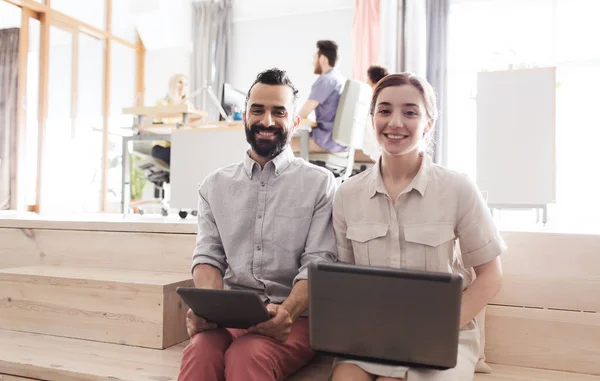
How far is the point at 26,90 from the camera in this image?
515 centimetres

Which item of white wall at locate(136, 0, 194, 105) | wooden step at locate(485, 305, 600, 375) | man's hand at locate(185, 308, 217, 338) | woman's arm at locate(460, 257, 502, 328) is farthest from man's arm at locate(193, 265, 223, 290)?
white wall at locate(136, 0, 194, 105)

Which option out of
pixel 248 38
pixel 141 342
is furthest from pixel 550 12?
pixel 141 342

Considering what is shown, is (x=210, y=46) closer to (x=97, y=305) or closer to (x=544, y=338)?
(x=97, y=305)

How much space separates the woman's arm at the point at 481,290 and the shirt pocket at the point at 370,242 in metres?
A: 0.20

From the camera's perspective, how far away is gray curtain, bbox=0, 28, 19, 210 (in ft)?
16.4

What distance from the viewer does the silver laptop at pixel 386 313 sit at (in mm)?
997

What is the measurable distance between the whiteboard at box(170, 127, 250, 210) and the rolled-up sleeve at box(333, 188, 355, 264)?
1596mm

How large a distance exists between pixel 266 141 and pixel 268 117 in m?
0.06

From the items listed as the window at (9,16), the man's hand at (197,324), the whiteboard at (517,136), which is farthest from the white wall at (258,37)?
the man's hand at (197,324)

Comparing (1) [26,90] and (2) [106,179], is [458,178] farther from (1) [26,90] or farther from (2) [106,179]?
(2) [106,179]

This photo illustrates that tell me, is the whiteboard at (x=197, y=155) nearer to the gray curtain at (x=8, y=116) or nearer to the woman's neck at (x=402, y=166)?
the woman's neck at (x=402, y=166)

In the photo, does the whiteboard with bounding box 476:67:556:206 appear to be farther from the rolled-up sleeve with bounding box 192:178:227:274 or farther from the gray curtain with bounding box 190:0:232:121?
the gray curtain with bounding box 190:0:232:121

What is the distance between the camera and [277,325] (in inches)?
46.9

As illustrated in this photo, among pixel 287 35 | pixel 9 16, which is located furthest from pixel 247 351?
pixel 287 35
